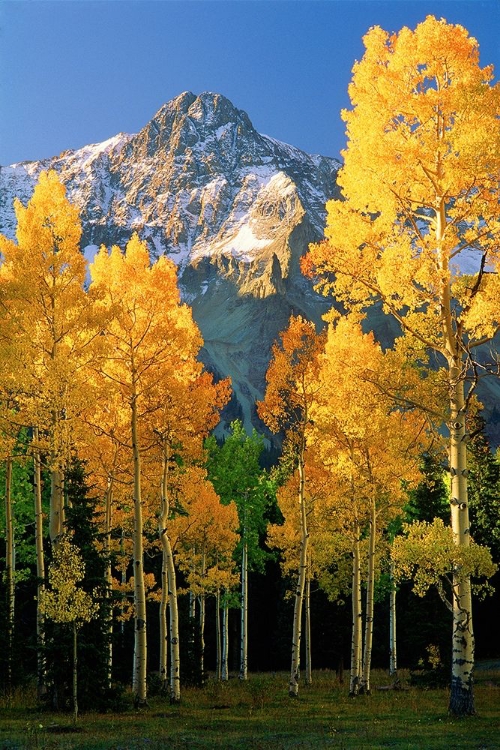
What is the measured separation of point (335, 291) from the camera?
569 inches

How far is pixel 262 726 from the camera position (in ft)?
50.1

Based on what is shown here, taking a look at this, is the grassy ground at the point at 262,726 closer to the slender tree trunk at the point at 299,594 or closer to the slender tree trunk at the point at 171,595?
the slender tree trunk at the point at 171,595

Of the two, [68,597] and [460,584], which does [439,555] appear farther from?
[68,597]

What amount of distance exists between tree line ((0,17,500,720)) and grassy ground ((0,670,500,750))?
3.03 ft

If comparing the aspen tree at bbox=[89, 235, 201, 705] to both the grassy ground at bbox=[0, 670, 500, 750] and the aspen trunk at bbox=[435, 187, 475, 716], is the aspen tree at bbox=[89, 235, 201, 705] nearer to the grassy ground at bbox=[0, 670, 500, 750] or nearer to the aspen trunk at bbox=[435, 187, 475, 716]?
the grassy ground at bbox=[0, 670, 500, 750]

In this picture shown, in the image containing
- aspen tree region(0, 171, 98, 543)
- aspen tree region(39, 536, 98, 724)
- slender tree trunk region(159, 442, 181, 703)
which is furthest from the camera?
slender tree trunk region(159, 442, 181, 703)

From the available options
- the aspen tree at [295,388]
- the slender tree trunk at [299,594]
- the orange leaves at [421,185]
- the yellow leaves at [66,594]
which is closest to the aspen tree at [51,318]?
the yellow leaves at [66,594]

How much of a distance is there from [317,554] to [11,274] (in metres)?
17.9

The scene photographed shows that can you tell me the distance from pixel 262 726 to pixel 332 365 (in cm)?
752

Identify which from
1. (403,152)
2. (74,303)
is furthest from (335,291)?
(74,303)

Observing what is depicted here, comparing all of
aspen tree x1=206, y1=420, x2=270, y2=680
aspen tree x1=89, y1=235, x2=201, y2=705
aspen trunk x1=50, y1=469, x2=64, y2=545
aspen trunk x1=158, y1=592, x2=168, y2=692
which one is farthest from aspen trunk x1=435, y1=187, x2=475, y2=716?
aspen tree x1=206, y1=420, x2=270, y2=680

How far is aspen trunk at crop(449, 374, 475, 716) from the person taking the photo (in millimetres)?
13461

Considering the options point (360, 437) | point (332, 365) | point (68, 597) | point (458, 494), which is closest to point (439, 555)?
point (458, 494)

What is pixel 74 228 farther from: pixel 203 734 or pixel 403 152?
pixel 203 734
